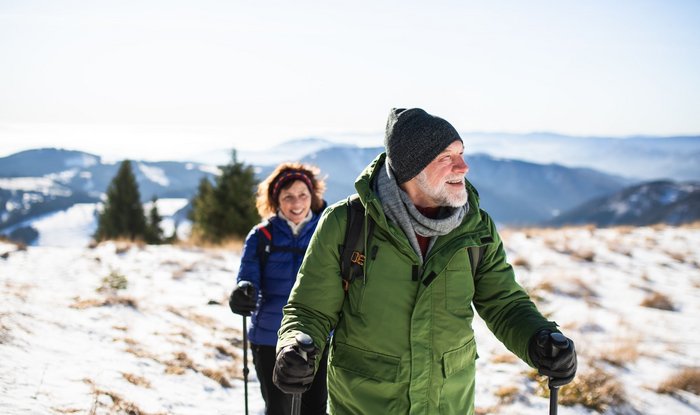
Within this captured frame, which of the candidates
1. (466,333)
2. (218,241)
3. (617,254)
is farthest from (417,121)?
(218,241)

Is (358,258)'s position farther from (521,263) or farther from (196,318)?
(521,263)

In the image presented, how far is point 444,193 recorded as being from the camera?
83.4 inches

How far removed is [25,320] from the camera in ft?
17.0

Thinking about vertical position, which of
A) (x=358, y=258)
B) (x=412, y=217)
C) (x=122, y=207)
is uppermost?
(x=412, y=217)

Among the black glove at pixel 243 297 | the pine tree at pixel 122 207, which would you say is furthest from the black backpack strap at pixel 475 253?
the pine tree at pixel 122 207

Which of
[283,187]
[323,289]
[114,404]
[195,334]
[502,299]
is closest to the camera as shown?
[323,289]

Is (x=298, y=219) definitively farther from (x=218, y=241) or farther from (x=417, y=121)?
(x=218, y=241)

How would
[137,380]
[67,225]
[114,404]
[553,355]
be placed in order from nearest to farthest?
[553,355] < [114,404] < [137,380] < [67,225]

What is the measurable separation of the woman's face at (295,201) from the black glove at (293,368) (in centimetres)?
204

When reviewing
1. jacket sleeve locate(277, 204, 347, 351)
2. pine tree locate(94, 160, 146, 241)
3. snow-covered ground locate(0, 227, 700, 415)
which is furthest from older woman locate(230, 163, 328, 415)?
pine tree locate(94, 160, 146, 241)

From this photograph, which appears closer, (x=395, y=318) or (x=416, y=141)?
(x=395, y=318)

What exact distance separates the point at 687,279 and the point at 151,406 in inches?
434

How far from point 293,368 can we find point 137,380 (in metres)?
3.25

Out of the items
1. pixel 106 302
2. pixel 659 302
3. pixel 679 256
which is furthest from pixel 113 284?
pixel 679 256
